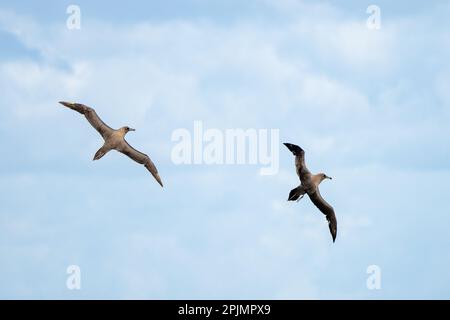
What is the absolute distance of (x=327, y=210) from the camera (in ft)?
217

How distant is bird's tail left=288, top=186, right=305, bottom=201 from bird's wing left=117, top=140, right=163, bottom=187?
9039 millimetres

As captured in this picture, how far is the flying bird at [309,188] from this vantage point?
61.6m

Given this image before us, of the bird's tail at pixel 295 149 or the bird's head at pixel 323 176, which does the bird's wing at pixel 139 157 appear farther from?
the bird's head at pixel 323 176

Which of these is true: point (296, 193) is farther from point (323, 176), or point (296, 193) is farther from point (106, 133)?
point (106, 133)

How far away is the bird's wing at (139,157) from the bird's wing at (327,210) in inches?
399

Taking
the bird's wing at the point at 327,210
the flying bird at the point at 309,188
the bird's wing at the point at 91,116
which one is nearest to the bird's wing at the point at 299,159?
the flying bird at the point at 309,188

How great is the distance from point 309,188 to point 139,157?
11156 millimetres
